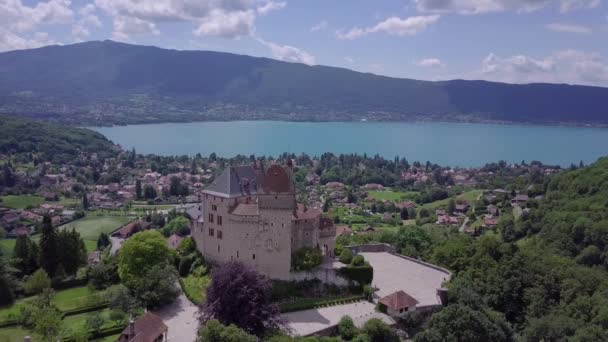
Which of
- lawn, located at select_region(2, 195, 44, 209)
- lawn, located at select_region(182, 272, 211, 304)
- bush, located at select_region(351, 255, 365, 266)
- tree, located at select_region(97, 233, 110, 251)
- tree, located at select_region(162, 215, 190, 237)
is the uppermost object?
bush, located at select_region(351, 255, 365, 266)

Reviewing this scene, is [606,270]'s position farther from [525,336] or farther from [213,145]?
[213,145]

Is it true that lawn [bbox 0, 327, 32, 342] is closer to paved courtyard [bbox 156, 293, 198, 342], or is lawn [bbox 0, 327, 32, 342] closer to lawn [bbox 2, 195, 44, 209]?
paved courtyard [bbox 156, 293, 198, 342]

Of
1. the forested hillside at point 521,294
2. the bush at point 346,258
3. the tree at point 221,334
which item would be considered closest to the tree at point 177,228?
the forested hillside at point 521,294

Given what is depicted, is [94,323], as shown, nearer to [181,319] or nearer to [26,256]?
[181,319]

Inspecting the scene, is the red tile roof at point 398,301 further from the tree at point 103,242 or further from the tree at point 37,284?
the tree at point 103,242

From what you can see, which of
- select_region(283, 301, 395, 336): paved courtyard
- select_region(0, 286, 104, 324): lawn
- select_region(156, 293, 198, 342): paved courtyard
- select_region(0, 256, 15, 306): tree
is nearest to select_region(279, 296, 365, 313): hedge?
select_region(283, 301, 395, 336): paved courtyard

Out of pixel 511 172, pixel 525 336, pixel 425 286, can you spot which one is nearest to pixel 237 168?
pixel 425 286
